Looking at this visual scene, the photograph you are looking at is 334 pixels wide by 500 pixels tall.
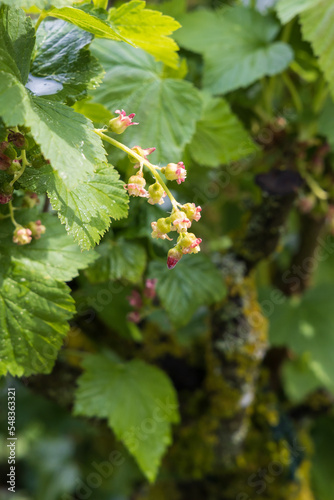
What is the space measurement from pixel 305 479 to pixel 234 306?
531mm

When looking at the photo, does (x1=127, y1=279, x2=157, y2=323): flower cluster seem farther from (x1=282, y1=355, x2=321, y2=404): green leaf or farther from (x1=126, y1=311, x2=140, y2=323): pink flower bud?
(x1=282, y1=355, x2=321, y2=404): green leaf

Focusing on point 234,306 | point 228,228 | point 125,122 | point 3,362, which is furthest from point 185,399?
point 125,122

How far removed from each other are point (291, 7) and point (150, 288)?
0.46m

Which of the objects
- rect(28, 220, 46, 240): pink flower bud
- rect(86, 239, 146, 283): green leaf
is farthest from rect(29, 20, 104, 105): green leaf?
rect(86, 239, 146, 283): green leaf

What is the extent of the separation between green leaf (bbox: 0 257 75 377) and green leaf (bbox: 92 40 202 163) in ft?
0.66

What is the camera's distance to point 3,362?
0.45 meters

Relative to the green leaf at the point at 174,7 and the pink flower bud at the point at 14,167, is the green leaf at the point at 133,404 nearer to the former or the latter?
the pink flower bud at the point at 14,167

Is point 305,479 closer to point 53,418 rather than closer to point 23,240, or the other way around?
point 53,418

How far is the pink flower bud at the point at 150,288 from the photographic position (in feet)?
2.42

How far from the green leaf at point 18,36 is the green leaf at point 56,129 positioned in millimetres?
34

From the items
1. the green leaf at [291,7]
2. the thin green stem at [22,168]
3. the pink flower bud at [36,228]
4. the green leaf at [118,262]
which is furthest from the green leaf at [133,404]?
the green leaf at [291,7]

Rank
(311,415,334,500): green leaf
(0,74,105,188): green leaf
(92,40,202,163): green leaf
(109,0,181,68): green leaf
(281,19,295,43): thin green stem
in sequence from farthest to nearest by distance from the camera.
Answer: (311,415,334,500): green leaf
(281,19,295,43): thin green stem
(92,40,202,163): green leaf
(109,0,181,68): green leaf
(0,74,105,188): green leaf

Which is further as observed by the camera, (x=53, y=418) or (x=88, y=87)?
(x=53, y=418)

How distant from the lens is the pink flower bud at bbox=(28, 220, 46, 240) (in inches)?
19.3
